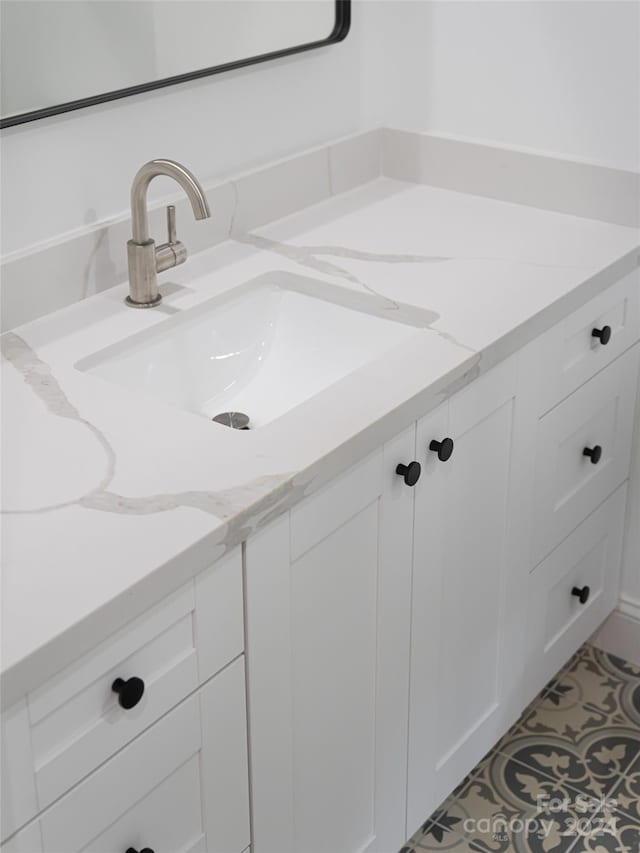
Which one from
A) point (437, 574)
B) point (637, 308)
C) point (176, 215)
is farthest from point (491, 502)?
point (176, 215)

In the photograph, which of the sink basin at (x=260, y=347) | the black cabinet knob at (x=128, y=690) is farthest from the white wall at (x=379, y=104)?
the black cabinet knob at (x=128, y=690)

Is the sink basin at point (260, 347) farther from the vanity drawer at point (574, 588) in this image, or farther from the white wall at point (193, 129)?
the vanity drawer at point (574, 588)

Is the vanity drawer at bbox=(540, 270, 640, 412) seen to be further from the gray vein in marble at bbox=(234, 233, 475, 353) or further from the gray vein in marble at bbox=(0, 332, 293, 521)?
the gray vein in marble at bbox=(0, 332, 293, 521)

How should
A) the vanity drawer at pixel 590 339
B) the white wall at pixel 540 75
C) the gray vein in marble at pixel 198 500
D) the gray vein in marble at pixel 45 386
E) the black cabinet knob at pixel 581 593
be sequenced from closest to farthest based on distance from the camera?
1. the gray vein in marble at pixel 198 500
2. the gray vein in marble at pixel 45 386
3. the vanity drawer at pixel 590 339
4. the white wall at pixel 540 75
5. the black cabinet knob at pixel 581 593

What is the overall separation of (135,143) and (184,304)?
0.85 feet

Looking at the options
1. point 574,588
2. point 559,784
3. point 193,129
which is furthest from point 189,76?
point 559,784

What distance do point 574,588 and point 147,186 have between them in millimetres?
1075

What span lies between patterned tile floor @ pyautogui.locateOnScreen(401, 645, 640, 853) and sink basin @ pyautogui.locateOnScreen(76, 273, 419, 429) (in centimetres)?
82

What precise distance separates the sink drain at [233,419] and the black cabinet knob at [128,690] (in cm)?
55

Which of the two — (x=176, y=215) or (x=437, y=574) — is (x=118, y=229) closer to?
(x=176, y=215)

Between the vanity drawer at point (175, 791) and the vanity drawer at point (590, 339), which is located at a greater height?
the vanity drawer at point (590, 339)

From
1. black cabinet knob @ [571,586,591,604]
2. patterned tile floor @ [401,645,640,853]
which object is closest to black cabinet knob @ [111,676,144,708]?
patterned tile floor @ [401,645,640,853]

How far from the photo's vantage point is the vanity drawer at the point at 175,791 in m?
1.18

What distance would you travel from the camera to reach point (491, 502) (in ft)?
5.75
